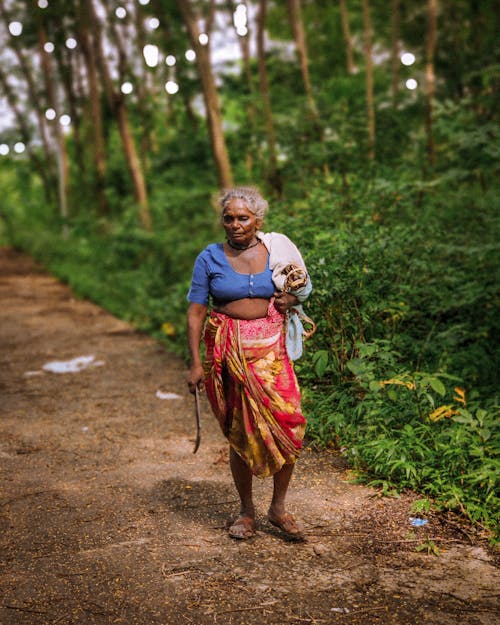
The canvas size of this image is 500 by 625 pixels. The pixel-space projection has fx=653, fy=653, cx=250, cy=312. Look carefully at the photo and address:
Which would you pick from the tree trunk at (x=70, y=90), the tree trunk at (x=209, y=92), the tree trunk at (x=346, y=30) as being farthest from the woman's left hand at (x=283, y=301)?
the tree trunk at (x=70, y=90)

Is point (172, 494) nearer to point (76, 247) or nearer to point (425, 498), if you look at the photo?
point (425, 498)

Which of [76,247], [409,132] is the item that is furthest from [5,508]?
[76,247]

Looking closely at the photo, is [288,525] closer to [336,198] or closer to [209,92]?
[336,198]

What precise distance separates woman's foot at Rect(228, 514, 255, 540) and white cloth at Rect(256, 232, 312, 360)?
3.43 ft

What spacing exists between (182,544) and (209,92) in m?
9.74

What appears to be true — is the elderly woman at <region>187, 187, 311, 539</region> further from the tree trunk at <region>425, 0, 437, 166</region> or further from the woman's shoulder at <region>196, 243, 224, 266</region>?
the tree trunk at <region>425, 0, 437, 166</region>

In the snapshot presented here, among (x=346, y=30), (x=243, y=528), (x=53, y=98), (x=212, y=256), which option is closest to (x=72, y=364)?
(x=243, y=528)

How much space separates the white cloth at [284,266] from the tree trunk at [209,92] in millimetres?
8257

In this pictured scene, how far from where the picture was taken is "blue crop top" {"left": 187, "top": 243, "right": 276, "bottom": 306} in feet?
12.4

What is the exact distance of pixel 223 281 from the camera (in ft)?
12.4

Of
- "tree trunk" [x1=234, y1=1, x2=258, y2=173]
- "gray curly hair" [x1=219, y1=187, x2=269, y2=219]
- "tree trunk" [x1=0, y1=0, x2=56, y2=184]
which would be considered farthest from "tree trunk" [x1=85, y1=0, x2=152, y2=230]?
"gray curly hair" [x1=219, y1=187, x2=269, y2=219]

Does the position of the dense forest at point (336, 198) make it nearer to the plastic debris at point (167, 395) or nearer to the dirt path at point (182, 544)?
the dirt path at point (182, 544)

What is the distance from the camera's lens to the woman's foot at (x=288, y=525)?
3891 millimetres

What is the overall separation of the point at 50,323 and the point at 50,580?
8599mm
